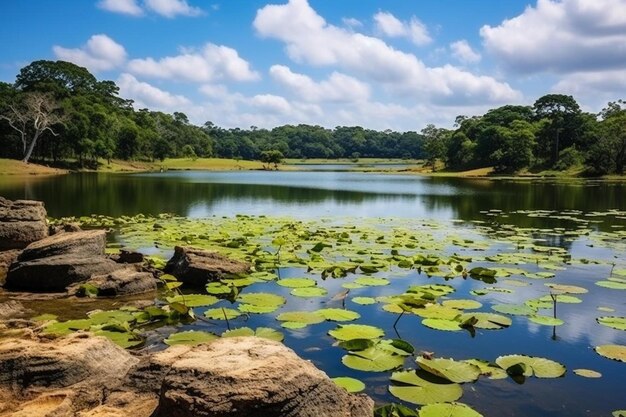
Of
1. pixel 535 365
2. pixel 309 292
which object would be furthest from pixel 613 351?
pixel 309 292

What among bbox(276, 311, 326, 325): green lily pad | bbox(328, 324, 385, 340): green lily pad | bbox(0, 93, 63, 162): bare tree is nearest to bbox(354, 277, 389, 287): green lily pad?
bbox(276, 311, 326, 325): green lily pad

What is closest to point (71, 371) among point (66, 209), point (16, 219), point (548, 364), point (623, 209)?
point (548, 364)

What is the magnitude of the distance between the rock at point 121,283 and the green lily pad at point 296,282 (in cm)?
273

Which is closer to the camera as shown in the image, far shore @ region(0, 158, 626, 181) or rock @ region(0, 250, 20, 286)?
rock @ region(0, 250, 20, 286)

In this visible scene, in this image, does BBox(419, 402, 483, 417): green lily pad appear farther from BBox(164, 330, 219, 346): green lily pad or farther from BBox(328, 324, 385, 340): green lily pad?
BBox(164, 330, 219, 346): green lily pad

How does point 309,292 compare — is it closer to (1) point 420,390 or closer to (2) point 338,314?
(2) point 338,314

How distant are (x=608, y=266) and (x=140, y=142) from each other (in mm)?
88579

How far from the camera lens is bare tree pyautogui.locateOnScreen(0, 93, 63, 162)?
65500 mm

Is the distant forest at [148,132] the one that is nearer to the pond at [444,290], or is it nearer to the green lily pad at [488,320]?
the pond at [444,290]

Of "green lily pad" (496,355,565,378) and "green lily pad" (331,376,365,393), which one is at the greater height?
"green lily pad" (331,376,365,393)

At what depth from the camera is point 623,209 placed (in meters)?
29.1

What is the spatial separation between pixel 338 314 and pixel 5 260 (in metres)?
8.90

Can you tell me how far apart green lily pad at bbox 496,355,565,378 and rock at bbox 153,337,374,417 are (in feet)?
9.26

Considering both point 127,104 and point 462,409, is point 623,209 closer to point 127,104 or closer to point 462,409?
point 462,409
